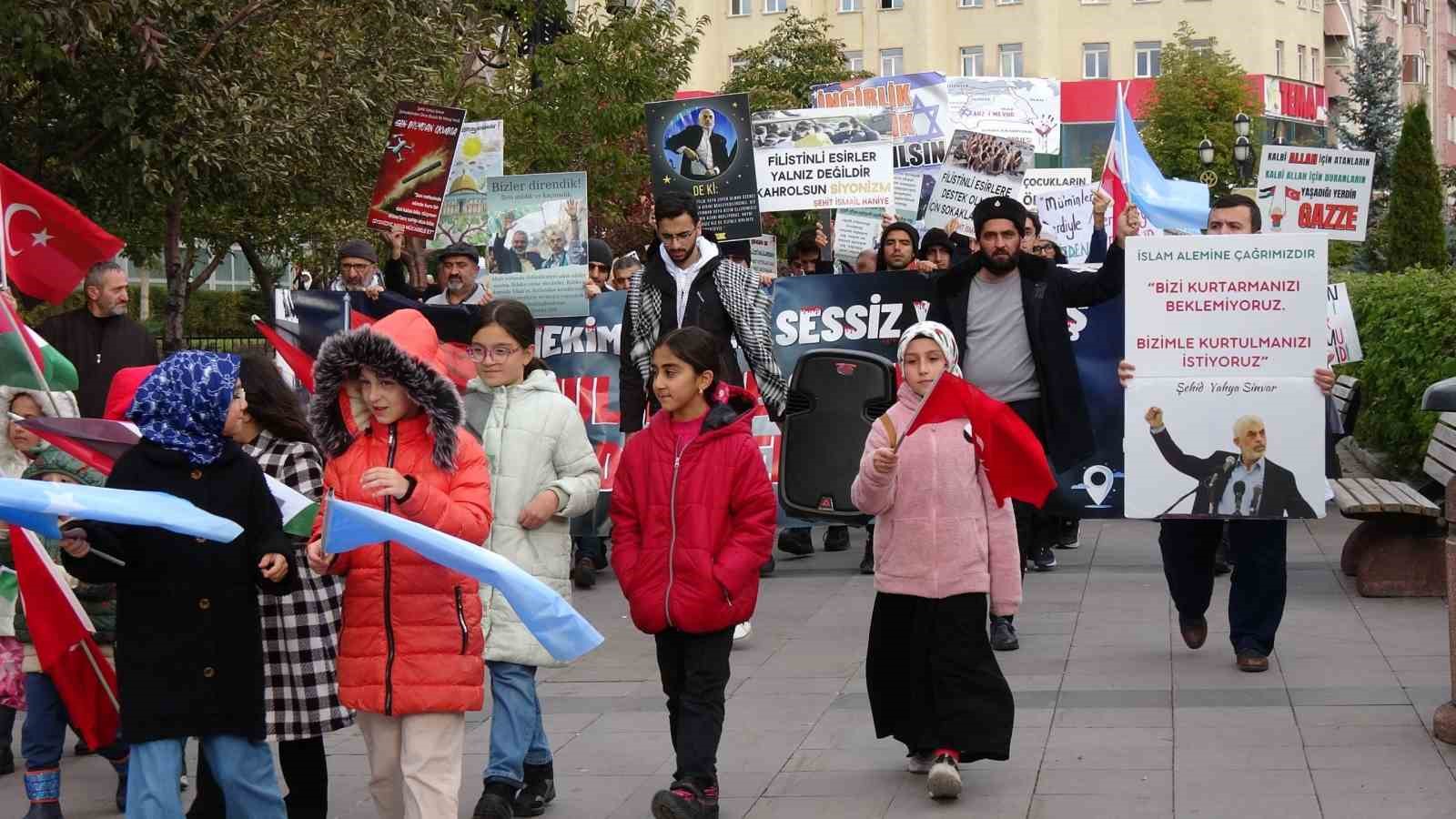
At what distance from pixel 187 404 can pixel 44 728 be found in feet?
6.22

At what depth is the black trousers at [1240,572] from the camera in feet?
26.5

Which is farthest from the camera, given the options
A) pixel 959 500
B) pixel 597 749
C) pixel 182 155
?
pixel 182 155

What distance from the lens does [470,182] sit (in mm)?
13023

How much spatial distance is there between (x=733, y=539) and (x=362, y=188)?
12993 millimetres

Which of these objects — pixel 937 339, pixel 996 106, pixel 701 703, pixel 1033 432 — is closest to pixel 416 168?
pixel 1033 432

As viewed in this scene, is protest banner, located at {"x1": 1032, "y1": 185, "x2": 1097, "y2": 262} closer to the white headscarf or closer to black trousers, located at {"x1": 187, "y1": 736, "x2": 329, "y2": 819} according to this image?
the white headscarf

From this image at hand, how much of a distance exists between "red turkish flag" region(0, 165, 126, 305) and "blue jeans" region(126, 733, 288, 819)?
398 centimetres

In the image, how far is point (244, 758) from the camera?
17.4ft

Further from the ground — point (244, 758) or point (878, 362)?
point (878, 362)

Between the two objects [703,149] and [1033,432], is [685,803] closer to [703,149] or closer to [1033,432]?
[1033,432]

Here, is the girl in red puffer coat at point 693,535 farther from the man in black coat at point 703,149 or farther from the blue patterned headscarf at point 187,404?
the man in black coat at point 703,149

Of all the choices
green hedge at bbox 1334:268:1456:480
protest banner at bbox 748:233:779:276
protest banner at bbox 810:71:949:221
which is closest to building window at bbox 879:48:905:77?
protest banner at bbox 810:71:949:221

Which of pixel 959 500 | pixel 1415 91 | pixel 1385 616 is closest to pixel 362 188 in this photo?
pixel 1385 616

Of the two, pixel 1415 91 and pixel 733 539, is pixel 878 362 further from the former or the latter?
pixel 1415 91
